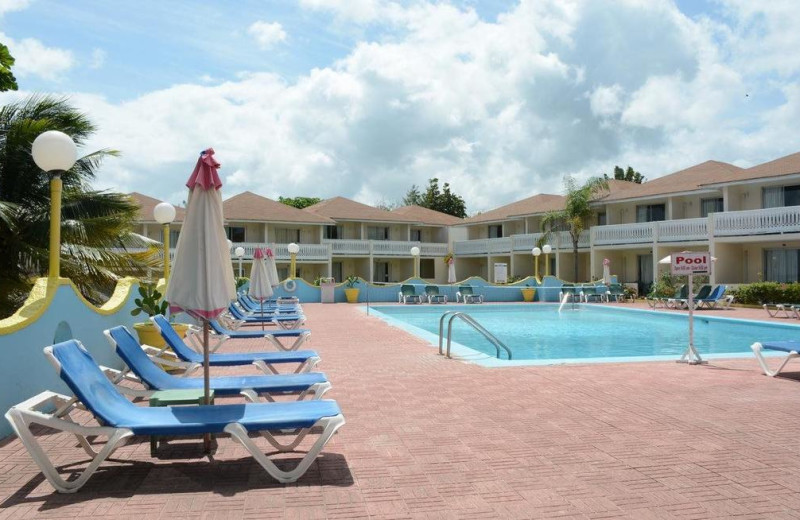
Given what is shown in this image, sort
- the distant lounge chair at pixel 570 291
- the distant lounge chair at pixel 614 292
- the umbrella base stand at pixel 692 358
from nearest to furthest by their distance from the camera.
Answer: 1. the umbrella base stand at pixel 692 358
2. the distant lounge chair at pixel 570 291
3. the distant lounge chair at pixel 614 292

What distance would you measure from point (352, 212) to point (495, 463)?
136ft

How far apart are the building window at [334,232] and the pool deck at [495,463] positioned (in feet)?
126

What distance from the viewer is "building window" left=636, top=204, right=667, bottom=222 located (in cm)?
3575

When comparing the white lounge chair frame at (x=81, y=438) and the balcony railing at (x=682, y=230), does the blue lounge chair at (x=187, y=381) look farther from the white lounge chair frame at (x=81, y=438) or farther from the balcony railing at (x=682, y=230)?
the balcony railing at (x=682, y=230)

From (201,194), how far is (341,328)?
12154 millimetres

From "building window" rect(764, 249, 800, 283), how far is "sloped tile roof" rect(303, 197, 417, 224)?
23967 millimetres

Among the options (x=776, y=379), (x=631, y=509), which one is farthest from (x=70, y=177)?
(x=776, y=379)

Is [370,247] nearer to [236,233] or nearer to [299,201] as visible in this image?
[236,233]

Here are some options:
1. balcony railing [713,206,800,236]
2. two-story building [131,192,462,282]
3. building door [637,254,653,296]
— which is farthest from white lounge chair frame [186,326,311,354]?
building door [637,254,653,296]

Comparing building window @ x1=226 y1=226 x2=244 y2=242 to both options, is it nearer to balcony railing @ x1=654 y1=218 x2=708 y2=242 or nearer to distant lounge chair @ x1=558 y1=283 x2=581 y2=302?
distant lounge chair @ x1=558 y1=283 x2=581 y2=302

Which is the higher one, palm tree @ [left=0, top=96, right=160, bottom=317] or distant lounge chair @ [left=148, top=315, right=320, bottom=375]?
palm tree @ [left=0, top=96, right=160, bottom=317]

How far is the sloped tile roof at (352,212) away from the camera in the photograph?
150ft

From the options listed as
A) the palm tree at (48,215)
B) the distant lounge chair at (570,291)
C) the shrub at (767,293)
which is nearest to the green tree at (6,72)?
the palm tree at (48,215)

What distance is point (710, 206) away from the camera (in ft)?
111
